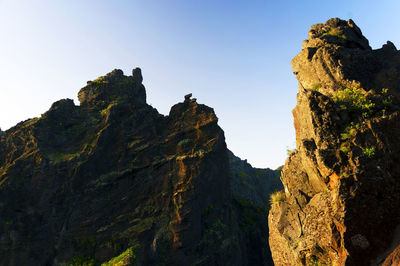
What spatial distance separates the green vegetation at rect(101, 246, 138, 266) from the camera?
90.9ft

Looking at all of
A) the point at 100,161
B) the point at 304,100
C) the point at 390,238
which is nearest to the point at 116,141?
the point at 100,161

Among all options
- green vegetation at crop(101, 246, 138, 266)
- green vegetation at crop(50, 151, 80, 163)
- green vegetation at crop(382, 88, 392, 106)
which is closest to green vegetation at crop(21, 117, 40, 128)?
green vegetation at crop(50, 151, 80, 163)

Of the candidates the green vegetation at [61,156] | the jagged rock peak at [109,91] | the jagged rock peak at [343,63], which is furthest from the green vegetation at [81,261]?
the jagged rock peak at [343,63]

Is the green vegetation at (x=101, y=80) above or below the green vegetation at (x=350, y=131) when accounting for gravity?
above

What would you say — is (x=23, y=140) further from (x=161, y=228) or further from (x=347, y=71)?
(x=347, y=71)

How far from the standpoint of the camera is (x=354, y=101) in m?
16.1

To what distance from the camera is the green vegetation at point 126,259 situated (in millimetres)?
27698

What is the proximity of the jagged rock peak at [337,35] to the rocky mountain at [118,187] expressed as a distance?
20.0 metres

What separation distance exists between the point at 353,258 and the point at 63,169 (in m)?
35.0

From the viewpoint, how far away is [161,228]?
3219 centimetres

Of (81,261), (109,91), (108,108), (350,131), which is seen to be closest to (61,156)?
(108,108)

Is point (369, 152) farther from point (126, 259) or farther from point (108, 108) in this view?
point (108, 108)

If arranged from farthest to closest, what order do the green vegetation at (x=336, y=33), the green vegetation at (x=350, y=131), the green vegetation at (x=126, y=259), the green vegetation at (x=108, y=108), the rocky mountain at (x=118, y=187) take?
the green vegetation at (x=108, y=108) < the rocky mountain at (x=118, y=187) < the green vegetation at (x=126, y=259) < the green vegetation at (x=336, y=33) < the green vegetation at (x=350, y=131)

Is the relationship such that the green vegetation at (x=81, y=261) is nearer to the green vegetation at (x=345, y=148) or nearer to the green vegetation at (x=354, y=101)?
the green vegetation at (x=345, y=148)
